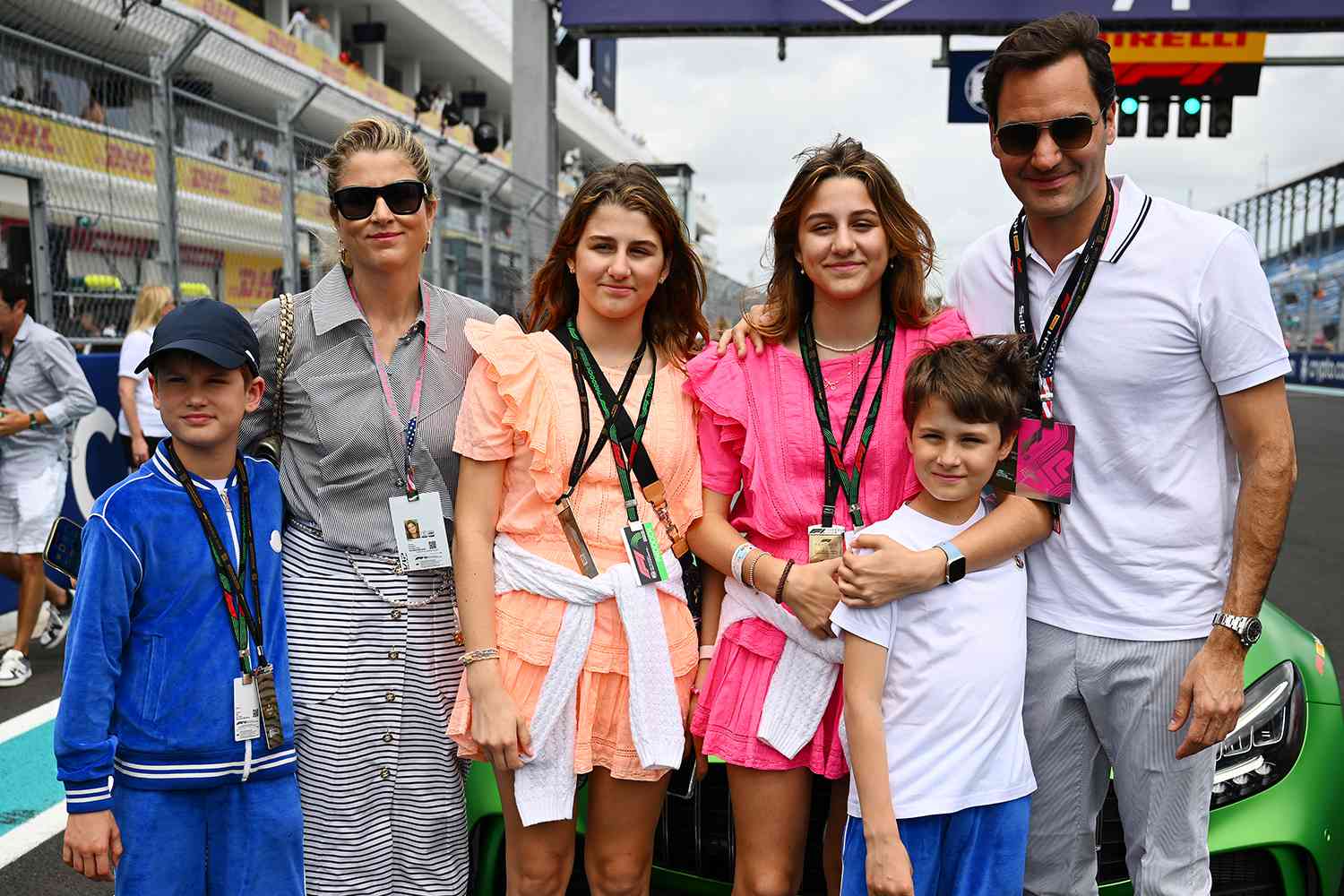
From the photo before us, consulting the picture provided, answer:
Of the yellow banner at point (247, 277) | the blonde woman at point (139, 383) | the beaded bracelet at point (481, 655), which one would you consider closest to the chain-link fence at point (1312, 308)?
the yellow banner at point (247, 277)

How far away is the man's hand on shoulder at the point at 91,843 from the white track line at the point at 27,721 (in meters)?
2.82

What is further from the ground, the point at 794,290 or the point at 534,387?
the point at 794,290

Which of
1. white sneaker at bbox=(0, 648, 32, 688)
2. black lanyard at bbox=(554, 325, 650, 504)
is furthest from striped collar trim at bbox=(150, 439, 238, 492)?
white sneaker at bbox=(0, 648, 32, 688)

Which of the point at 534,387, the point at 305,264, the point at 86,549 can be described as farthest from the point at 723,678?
the point at 305,264

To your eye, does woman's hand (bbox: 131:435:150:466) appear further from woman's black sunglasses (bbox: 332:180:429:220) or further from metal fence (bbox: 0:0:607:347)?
woman's black sunglasses (bbox: 332:180:429:220)

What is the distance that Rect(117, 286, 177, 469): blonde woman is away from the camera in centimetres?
646

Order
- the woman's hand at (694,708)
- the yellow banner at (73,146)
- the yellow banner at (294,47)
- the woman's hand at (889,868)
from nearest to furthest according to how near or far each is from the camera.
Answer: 1. the woman's hand at (889,868)
2. the woman's hand at (694,708)
3. the yellow banner at (73,146)
4. the yellow banner at (294,47)

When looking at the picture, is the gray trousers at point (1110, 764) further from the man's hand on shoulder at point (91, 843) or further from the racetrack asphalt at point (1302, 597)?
the racetrack asphalt at point (1302, 597)

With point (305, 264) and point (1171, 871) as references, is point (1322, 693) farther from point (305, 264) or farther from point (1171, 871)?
point (305, 264)

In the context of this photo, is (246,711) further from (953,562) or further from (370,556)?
(953,562)

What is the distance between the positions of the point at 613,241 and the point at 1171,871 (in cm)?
179

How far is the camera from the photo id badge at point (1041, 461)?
2.13m

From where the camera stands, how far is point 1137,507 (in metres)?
2.15

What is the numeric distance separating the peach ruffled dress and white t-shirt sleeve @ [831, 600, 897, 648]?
0.39 meters
